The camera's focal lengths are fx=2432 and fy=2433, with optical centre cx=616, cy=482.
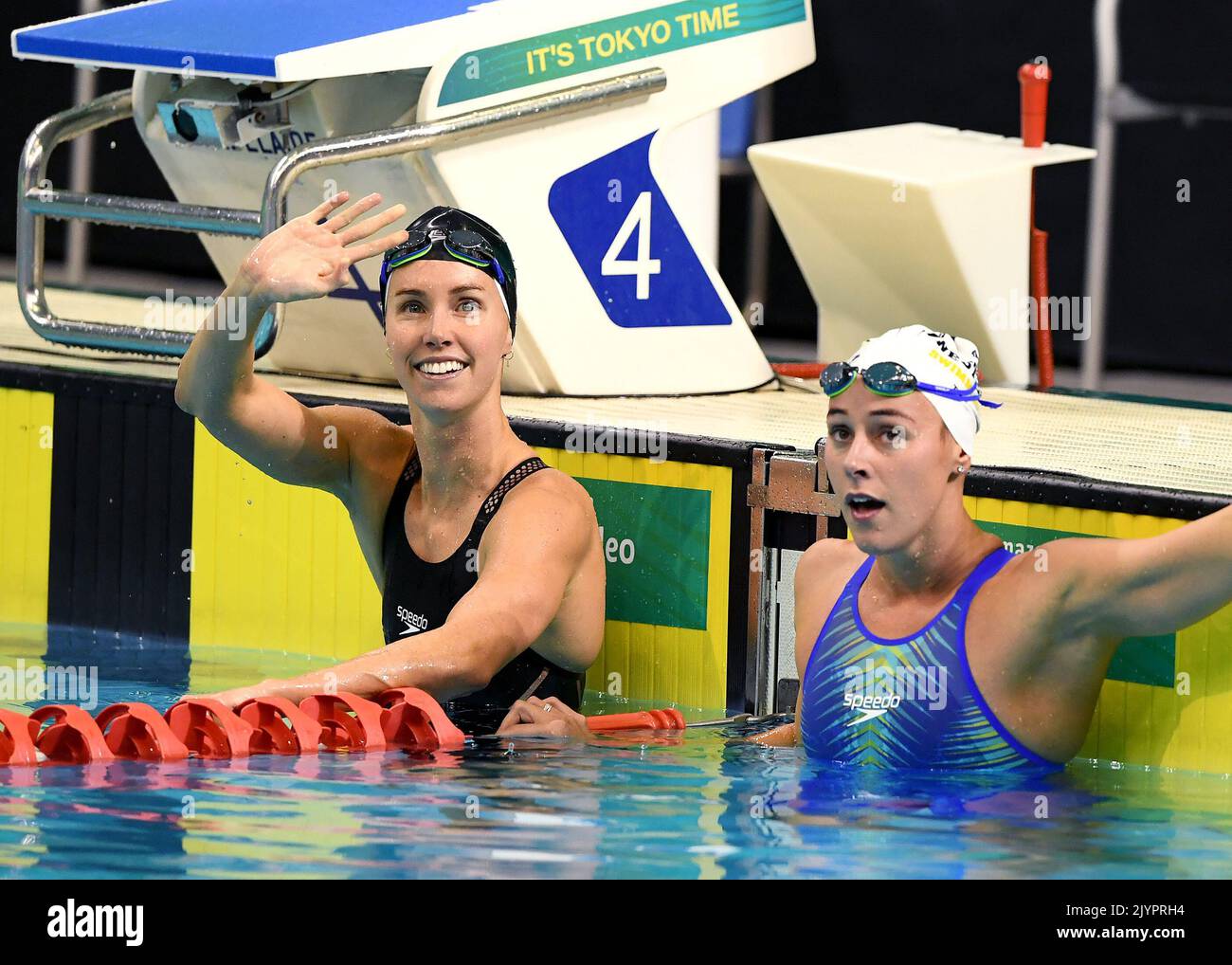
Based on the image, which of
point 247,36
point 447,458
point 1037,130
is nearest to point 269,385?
point 447,458

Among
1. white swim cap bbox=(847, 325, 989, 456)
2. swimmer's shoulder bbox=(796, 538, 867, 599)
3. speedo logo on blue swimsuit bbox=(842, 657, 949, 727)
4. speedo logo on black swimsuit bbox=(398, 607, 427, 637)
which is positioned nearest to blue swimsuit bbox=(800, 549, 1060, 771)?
speedo logo on blue swimsuit bbox=(842, 657, 949, 727)

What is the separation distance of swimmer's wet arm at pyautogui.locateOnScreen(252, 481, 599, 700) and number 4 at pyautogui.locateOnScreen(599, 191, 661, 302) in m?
1.38

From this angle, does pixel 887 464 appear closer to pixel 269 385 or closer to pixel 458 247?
pixel 458 247

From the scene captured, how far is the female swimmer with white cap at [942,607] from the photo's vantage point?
426cm

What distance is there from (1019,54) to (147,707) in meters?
4.73

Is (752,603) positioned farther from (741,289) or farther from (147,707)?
(741,289)

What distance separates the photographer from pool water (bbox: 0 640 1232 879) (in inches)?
143

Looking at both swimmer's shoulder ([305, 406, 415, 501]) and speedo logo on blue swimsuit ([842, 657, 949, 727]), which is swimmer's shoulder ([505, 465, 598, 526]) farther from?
speedo logo on blue swimsuit ([842, 657, 949, 727])

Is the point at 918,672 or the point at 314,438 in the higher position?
the point at 314,438

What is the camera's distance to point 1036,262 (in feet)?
21.6

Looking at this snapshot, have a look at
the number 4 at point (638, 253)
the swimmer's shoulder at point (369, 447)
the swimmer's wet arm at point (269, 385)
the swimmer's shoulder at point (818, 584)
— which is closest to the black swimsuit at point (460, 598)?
the swimmer's shoulder at point (369, 447)

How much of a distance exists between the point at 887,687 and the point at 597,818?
70cm

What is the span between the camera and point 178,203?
19.7ft
